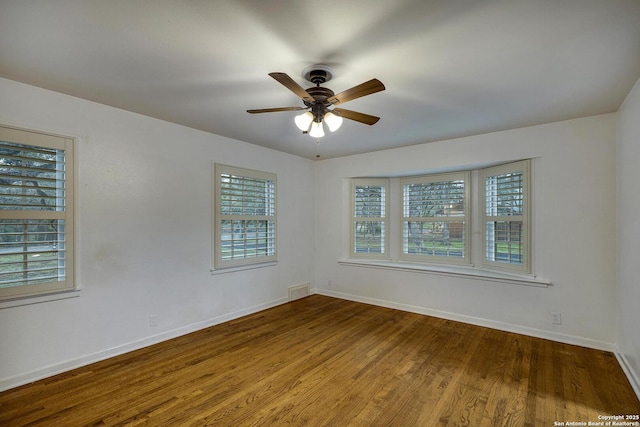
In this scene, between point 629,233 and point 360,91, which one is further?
point 629,233

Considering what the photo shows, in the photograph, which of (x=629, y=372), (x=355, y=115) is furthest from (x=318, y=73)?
(x=629, y=372)

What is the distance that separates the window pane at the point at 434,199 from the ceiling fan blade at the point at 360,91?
3.04 meters

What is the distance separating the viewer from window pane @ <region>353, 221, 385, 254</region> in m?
5.03

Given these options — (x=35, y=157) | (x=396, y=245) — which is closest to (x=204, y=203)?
(x=35, y=157)

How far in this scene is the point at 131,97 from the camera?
2.65m

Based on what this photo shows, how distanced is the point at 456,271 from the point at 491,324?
0.75 meters

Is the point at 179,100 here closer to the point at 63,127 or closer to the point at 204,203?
the point at 63,127

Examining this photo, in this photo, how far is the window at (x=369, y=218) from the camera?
5020mm

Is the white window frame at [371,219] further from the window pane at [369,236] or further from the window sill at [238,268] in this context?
the window sill at [238,268]

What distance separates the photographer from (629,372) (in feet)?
8.09

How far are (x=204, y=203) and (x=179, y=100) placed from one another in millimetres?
1356

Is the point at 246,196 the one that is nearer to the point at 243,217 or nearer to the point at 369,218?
the point at 243,217

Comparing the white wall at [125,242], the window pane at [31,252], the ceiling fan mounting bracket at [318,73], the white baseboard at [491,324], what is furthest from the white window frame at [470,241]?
the window pane at [31,252]

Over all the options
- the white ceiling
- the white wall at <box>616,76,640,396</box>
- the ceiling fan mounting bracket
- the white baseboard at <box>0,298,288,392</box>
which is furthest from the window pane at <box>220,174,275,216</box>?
the white wall at <box>616,76,640,396</box>
